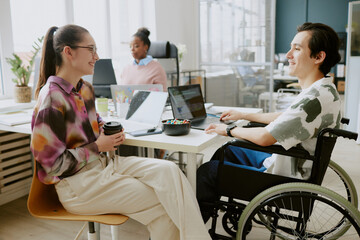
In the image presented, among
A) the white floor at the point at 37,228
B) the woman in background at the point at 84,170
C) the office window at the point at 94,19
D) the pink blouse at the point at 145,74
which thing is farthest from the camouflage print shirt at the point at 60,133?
the office window at the point at 94,19

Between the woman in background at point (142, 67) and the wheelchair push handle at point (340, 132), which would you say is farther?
the woman in background at point (142, 67)

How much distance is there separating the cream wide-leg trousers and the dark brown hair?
0.46m

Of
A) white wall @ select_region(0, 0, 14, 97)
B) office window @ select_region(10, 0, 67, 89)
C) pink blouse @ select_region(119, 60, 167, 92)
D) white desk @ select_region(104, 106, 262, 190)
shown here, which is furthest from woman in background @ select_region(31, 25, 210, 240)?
office window @ select_region(10, 0, 67, 89)

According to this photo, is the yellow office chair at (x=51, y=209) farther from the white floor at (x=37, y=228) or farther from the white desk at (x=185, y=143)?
the white floor at (x=37, y=228)

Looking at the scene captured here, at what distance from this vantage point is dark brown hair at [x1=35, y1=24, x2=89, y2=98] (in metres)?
1.41

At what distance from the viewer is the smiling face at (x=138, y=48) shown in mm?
3152

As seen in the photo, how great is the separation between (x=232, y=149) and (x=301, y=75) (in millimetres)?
529

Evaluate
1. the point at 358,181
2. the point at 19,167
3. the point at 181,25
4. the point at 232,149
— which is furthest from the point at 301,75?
the point at 181,25

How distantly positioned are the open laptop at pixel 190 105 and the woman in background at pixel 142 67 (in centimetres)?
115

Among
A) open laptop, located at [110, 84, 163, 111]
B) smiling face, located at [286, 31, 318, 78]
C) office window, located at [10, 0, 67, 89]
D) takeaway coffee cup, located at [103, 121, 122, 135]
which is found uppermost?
office window, located at [10, 0, 67, 89]

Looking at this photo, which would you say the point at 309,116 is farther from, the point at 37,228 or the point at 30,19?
the point at 30,19

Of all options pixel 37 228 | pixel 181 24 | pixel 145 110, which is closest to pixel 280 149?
pixel 145 110

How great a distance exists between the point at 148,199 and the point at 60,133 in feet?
1.37

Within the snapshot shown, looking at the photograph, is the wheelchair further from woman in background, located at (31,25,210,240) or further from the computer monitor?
the computer monitor
